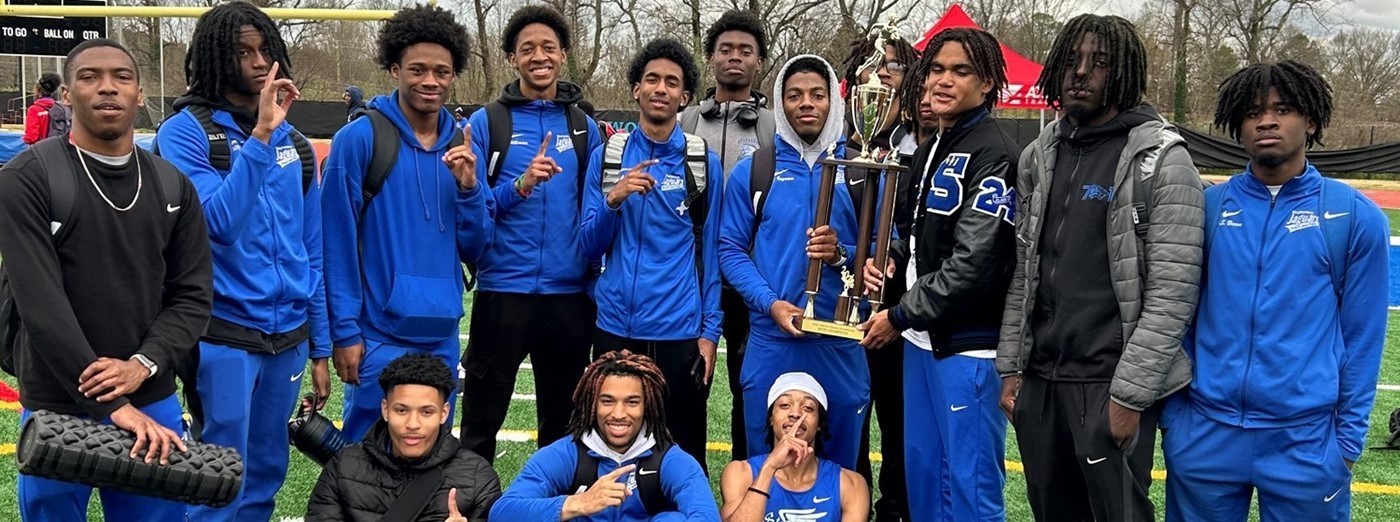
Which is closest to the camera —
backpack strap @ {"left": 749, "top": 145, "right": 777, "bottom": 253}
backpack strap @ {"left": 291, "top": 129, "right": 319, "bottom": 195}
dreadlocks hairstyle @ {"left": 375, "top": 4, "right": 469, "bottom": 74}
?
backpack strap @ {"left": 291, "top": 129, "right": 319, "bottom": 195}

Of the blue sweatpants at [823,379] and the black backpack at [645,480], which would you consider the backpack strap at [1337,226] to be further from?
the black backpack at [645,480]

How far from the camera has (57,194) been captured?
312cm

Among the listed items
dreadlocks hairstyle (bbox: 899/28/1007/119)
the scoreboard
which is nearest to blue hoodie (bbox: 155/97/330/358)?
dreadlocks hairstyle (bbox: 899/28/1007/119)

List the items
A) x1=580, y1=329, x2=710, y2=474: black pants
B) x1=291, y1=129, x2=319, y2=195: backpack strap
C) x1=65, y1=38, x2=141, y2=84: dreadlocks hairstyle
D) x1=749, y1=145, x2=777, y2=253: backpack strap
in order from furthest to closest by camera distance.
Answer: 1. x1=580, y1=329, x2=710, y2=474: black pants
2. x1=749, y1=145, x2=777, y2=253: backpack strap
3. x1=291, y1=129, x2=319, y2=195: backpack strap
4. x1=65, y1=38, x2=141, y2=84: dreadlocks hairstyle

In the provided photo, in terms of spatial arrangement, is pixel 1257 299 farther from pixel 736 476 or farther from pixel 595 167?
pixel 595 167

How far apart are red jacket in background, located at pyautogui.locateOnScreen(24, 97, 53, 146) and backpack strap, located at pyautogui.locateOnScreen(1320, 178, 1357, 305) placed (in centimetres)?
1376

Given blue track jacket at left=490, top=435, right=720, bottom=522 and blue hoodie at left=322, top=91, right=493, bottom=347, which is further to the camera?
blue hoodie at left=322, top=91, right=493, bottom=347

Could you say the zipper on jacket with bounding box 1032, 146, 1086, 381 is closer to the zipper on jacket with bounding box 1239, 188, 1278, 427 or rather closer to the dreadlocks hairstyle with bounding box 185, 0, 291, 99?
the zipper on jacket with bounding box 1239, 188, 1278, 427

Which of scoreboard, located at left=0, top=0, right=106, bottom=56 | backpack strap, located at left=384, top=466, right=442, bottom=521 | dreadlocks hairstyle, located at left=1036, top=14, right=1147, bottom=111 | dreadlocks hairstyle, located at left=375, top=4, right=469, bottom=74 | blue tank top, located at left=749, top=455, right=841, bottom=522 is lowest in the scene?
blue tank top, located at left=749, top=455, right=841, bottom=522

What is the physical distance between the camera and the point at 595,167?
469cm

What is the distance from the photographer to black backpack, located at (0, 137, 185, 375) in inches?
123

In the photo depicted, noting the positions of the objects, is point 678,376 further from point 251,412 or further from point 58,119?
point 58,119

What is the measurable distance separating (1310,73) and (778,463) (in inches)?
83.5

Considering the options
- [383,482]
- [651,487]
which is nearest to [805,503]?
[651,487]
